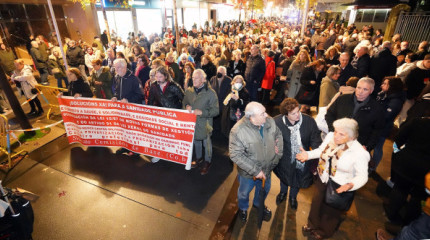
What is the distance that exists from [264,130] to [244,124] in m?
0.28

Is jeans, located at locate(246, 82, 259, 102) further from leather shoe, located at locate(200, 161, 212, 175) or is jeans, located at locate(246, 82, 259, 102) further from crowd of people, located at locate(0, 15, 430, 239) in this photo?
leather shoe, located at locate(200, 161, 212, 175)

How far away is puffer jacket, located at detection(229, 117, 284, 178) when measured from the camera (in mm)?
2975

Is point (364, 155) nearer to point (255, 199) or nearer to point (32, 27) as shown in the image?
point (255, 199)

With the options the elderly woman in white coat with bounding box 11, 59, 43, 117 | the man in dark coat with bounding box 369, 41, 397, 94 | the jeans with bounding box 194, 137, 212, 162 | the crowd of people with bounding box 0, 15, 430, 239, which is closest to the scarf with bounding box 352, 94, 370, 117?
the crowd of people with bounding box 0, 15, 430, 239

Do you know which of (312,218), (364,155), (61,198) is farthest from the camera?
(61,198)

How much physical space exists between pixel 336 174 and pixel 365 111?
1.32 m

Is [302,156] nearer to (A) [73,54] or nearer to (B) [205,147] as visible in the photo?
(B) [205,147]

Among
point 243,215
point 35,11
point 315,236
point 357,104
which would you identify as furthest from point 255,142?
point 35,11

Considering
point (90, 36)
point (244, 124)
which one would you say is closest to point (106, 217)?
point (244, 124)

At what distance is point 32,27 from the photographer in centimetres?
1426

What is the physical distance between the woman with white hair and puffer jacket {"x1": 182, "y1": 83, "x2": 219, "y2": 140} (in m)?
1.85

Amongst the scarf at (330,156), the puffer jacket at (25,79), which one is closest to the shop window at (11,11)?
the puffer jacket at (25,79)

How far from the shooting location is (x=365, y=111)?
3.46 m

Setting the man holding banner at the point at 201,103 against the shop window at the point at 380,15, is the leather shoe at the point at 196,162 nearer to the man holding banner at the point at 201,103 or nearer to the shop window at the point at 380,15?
the man holding banner at the point at 201,103
